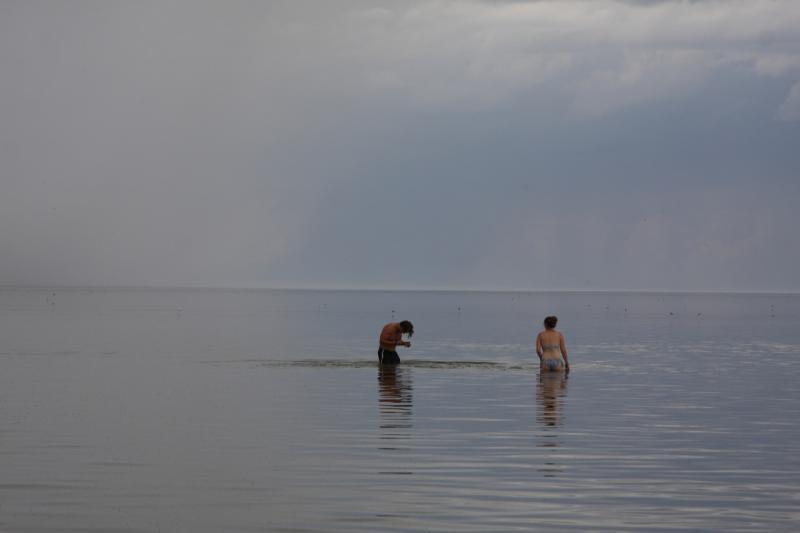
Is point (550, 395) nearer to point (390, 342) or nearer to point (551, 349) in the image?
point (551, 349)

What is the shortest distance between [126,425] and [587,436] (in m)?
9.61

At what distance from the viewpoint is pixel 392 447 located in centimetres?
2286

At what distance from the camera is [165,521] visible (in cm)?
1548

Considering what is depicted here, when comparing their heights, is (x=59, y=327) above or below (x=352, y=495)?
above

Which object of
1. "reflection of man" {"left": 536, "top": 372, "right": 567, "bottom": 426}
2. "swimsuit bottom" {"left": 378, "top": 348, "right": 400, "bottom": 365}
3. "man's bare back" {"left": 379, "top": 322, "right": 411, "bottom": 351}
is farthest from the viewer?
"swimsuit bottom" {"left": 378, "top": 348, "right": 400, "bottom": 365}

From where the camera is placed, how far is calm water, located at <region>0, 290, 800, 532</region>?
16078 mm

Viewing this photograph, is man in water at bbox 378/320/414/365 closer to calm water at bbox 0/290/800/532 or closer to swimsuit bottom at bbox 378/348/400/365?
swimsuit bottom at bbox 378/348/400/365

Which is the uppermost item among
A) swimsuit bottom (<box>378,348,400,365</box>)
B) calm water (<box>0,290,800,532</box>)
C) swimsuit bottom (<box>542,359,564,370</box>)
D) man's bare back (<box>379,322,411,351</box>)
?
man's bare back (<box>379,322,411,351</box>)

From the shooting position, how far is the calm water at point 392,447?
1608 cm

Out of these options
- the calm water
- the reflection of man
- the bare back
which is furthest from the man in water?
the reflection of man

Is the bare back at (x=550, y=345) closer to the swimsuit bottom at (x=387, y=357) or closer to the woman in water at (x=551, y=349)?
the woman in water at (x=551, y=349)

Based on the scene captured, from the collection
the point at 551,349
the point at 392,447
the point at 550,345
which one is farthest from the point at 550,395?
the point at 392,447

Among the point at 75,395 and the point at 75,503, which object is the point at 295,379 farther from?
Answer: the point at 75,503

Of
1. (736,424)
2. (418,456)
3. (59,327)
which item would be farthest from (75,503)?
(59,327)
